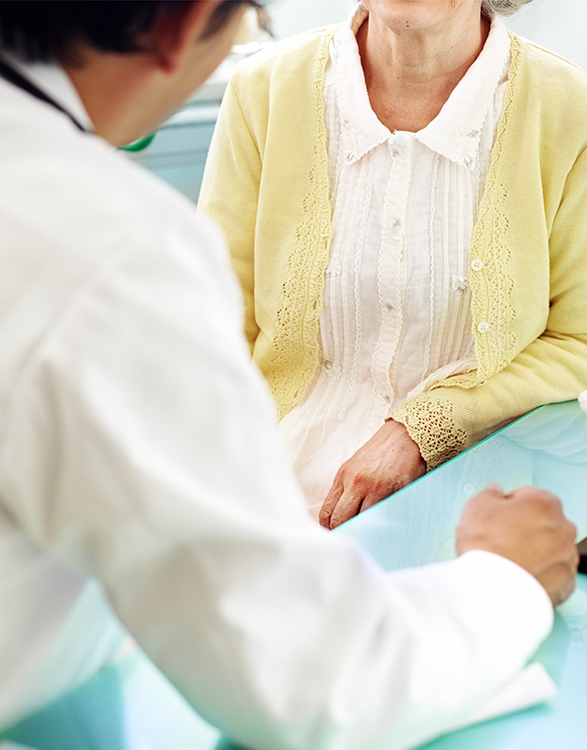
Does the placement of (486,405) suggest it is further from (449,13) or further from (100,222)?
(100,222)

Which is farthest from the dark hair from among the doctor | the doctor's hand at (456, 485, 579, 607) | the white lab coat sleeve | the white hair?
the white hair

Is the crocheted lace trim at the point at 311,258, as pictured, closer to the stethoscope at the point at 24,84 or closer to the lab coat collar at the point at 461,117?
the lab coat collar at the point at 461,117

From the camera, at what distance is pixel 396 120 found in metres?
1.43

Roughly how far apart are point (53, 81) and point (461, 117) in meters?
0.92

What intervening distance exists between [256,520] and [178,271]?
0.16m

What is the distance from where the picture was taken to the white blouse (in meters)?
1.37

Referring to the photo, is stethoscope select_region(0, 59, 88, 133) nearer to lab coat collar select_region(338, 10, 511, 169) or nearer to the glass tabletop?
the glass tabletop

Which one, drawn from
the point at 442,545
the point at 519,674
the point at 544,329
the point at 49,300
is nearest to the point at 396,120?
the point at 544,329

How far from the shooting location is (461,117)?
1.36 meters

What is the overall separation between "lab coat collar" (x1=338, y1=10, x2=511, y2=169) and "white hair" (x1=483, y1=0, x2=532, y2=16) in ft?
0.05

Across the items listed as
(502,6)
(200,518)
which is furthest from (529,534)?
(502,6)

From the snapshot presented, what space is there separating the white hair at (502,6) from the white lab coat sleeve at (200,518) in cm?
110

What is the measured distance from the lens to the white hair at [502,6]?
141 centimetres

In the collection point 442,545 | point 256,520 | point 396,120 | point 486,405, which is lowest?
point 486,405
